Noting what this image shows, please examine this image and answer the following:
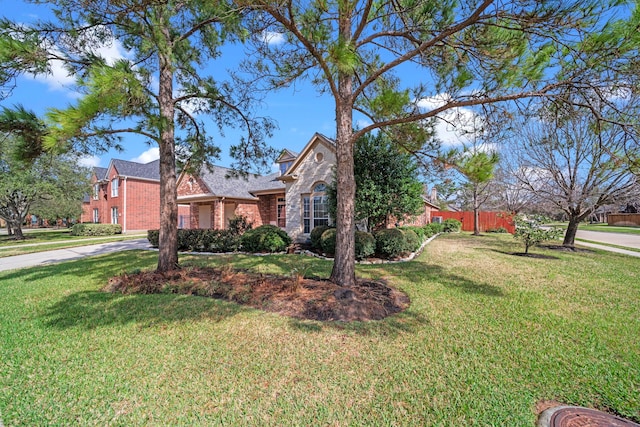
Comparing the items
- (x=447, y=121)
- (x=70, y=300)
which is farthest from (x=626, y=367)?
(x=70, y=300)

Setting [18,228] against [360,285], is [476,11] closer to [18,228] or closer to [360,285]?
[360,285]

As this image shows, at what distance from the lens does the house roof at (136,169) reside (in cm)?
2716

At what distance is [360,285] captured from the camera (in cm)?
598

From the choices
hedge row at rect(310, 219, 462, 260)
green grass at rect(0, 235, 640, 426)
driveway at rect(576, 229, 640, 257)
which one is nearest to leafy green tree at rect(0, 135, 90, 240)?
hedge row at rect(310, 219, 462, 260)

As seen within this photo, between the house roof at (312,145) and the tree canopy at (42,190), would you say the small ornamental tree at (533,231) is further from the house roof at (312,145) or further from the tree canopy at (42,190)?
the tree canopy at (42,190)

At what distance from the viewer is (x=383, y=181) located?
10.9m

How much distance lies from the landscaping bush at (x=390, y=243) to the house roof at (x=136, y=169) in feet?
86.9

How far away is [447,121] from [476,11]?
1999 mm

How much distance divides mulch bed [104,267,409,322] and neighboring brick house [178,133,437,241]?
14.1ft

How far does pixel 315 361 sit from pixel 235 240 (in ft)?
33.6

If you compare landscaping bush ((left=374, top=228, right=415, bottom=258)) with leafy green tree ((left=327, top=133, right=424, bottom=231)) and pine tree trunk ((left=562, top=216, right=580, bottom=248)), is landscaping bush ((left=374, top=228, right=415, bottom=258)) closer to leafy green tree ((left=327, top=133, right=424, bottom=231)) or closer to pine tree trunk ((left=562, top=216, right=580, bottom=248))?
leafy green tree ((left=327, top=133, right=424, bottom=231))

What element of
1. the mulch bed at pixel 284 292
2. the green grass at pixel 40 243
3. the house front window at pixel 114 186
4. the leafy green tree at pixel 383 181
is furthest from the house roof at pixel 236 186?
the house front window at pixel 114 186

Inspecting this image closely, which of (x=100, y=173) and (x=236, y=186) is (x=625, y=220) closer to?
(x=236, y=186)

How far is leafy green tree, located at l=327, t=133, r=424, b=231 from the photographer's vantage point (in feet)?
35.1
